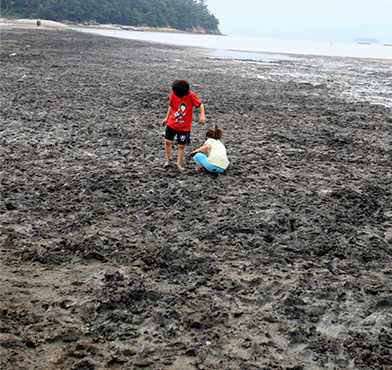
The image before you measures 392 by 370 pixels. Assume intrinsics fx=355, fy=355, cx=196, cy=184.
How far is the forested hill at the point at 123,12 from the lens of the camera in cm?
9119

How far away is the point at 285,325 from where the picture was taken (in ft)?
10.1

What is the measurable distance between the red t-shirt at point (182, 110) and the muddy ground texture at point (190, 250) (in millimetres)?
843

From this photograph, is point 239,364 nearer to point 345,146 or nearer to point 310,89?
point 345,146

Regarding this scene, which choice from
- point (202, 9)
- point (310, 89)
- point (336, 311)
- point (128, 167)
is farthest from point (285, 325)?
point (202, 9)

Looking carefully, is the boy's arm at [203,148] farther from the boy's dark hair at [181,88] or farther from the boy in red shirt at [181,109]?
the boy's dark hair at [181,88]

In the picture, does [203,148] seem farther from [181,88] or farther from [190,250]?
[190,250]

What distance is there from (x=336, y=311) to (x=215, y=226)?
6.00 feet

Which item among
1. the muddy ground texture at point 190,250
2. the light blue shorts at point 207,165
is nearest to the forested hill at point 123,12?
the muddy ground texture at point 190,250

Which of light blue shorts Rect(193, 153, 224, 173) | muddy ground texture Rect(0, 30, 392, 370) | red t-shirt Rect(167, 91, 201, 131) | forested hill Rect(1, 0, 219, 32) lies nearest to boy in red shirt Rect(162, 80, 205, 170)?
red t-shirt Rect(167, 91, 201, 131)

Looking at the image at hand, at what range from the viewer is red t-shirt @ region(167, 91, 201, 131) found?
593 centimetres

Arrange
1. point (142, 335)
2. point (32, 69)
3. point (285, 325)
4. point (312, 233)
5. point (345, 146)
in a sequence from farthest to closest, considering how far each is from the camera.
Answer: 1. point (32, 69)
2. point (345, 146)
3. point (312, 233)
4. point (285, 325)
5. point (142, 335)

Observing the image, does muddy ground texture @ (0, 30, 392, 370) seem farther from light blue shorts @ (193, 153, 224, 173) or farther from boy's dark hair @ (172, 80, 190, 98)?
boy's dark hair @ (172, 80, 190, 98)

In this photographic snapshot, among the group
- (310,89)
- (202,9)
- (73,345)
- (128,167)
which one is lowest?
(73,345)

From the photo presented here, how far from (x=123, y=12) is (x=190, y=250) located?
127 meters
